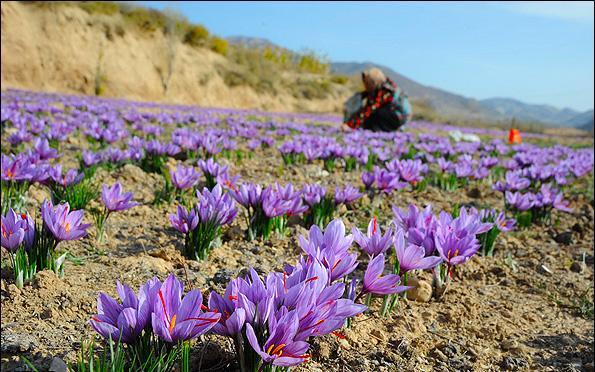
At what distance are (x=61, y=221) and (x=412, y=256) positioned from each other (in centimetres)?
120

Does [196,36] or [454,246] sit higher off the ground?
[196,36]

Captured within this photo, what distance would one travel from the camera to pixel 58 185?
2537 millimetres

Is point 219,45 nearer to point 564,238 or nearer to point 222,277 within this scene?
point 564,238

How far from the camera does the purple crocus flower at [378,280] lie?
132cm

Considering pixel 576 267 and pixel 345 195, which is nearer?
pixel 345 195

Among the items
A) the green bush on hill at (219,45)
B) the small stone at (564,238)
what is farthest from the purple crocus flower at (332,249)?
the green bush on hill at (219,45)

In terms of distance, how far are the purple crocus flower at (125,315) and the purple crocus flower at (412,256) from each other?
78 centimetres

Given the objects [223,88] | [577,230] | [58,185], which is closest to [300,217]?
[58,185]

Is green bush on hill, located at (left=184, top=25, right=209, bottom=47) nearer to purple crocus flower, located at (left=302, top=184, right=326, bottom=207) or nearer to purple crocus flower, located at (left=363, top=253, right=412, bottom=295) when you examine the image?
purple crocus flower, located at (left=302, top=184, right=326, bottom=207)

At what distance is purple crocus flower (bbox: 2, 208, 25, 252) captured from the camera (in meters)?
1.54

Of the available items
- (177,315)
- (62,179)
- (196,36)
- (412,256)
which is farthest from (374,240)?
(196,36)

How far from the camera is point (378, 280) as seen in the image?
134 cm

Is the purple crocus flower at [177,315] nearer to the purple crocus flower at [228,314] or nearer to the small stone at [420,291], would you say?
the purple crocus flower at [228,314]

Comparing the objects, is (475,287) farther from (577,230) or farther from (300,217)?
(577,230)
